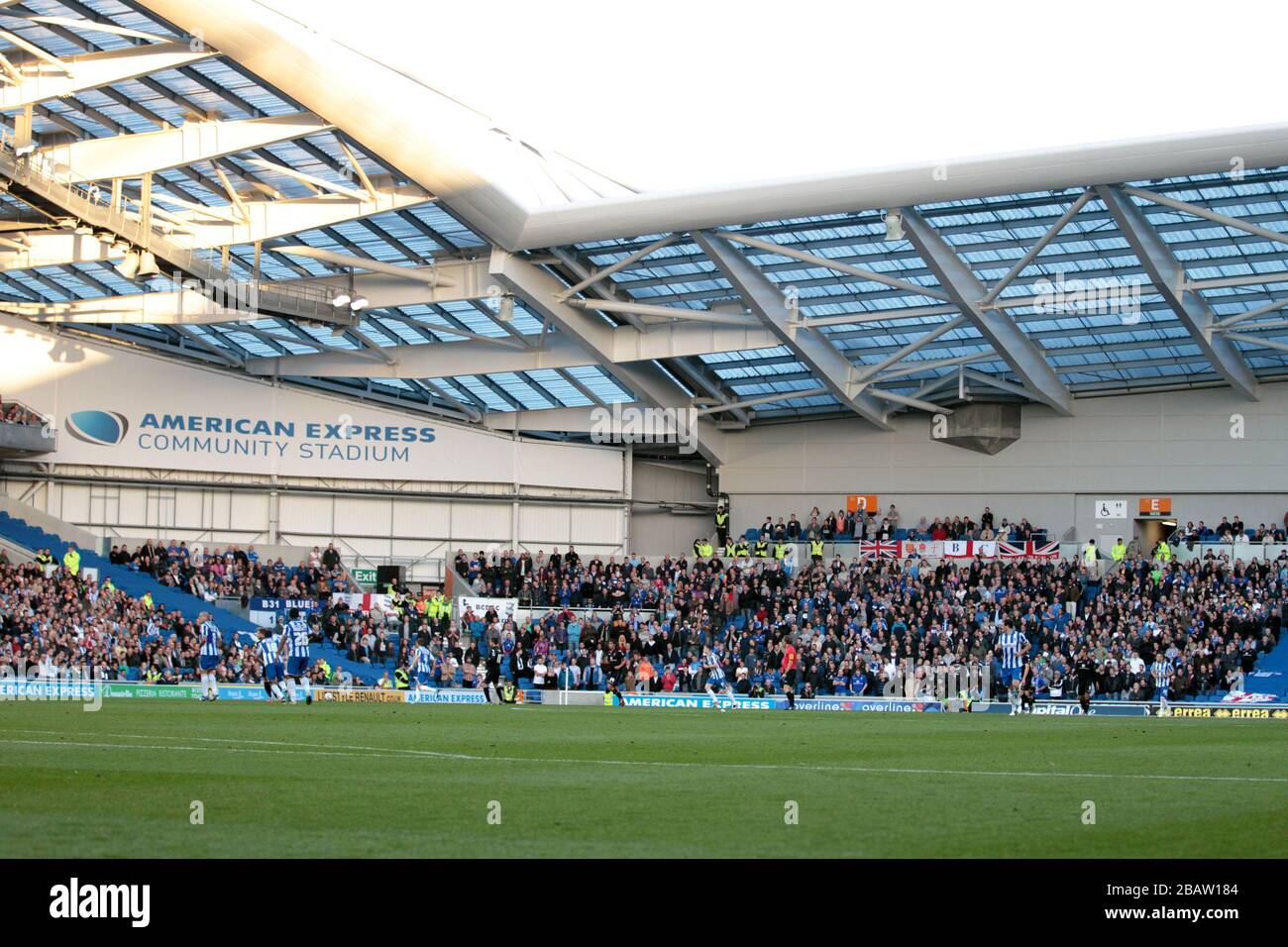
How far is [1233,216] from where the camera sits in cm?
3638

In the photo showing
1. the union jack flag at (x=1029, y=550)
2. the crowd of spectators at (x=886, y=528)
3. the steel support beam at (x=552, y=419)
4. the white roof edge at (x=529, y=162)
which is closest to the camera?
the white roof edge at (x=529, y=162)

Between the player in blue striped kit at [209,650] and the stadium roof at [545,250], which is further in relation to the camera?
the player in blue striped kit at [209,650]

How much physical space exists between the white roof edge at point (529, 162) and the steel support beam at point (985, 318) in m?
2.75

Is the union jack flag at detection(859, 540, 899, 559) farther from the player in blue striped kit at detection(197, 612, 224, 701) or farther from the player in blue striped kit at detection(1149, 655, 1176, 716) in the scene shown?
the player in blue striped kit at detection(197, 612, 224, 701)

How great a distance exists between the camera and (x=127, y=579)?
4794cm

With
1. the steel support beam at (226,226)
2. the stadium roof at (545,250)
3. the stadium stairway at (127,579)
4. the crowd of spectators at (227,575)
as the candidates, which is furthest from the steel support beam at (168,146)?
the crowd of spectators at (227,575)

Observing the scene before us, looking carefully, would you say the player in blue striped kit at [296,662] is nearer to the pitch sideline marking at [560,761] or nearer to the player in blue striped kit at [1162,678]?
the pitch sideline marking at [560,761]

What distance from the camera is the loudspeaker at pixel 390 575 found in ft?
181

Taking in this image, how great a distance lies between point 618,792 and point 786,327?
3385cm

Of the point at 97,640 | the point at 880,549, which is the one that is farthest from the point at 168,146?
the point at 880,549

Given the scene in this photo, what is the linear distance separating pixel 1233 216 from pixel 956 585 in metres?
15.4

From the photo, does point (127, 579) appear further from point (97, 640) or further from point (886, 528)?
point (886, 528)
